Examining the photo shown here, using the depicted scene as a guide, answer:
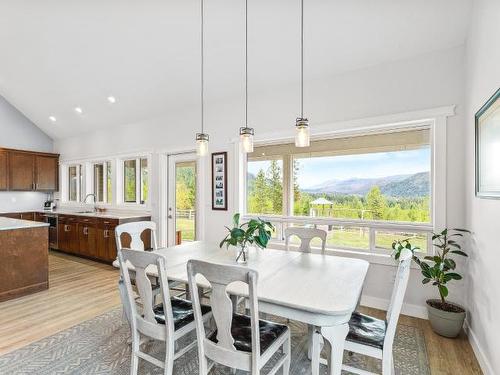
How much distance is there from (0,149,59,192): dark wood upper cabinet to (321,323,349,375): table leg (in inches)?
295

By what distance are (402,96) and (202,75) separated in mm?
2618

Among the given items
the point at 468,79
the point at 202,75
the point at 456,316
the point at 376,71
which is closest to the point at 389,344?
the point at 456,316

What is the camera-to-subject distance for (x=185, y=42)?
11.7 feet

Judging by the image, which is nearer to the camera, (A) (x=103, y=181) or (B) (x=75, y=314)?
(B) (x=75, y=314)

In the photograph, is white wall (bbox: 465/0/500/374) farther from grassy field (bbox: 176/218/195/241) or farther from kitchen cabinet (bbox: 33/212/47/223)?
kitchen cabinet (bbox: 33/212/47/223)

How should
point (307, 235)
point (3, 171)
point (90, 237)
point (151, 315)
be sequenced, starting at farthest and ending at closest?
point (3, 171) → point (90, 237) → point (307, 235) → point (151, 315)

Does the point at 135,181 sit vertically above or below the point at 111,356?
above

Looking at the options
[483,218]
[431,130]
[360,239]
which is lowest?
[360,239]

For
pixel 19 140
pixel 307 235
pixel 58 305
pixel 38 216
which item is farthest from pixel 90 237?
pixel 307 235

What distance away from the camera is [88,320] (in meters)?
2.90

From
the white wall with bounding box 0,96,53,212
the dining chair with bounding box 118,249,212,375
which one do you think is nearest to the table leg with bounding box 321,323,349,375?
the dining chair with bounding box 118,249,212,375

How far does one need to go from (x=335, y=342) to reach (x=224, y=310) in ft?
2.06

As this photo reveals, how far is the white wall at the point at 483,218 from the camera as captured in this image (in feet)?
6.32

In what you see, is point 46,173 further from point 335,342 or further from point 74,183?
point 335,342
